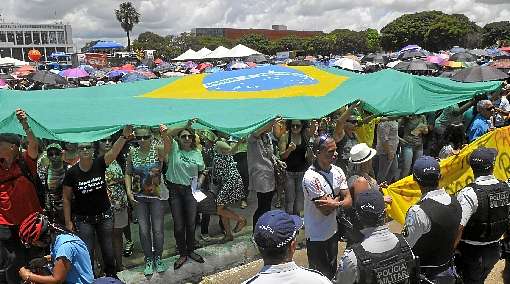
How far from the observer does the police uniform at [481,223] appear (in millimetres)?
3742

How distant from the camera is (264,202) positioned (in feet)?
19.5

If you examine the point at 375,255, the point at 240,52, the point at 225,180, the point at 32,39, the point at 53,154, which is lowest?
the point at 225,180

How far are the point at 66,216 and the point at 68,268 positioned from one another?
1.46m

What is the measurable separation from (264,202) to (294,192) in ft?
1.84

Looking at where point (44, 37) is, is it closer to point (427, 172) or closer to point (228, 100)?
point (228, 100)

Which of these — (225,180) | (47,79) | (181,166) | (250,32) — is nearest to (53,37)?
(250,32)

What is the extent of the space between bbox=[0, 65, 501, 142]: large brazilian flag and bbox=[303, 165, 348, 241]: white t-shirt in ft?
4.77

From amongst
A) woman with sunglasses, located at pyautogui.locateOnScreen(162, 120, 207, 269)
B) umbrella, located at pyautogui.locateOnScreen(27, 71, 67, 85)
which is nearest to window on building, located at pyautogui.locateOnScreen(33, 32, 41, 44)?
umbrella, located at pyautogui.locateOnScreen(27, 71, 67, 85)

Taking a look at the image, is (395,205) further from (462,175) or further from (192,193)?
(192,193)

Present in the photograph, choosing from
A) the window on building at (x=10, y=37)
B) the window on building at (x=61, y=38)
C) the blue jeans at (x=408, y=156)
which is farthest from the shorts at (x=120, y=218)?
→ the window on building at (x=61, y=38)

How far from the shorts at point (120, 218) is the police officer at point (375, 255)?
9.37 feet

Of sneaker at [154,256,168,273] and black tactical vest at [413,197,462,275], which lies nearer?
black tactical vest at [413,197,462,275]

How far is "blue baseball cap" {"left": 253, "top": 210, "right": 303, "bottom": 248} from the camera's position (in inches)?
95.0

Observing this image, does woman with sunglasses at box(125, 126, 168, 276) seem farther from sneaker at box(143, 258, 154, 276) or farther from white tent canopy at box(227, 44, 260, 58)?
white tent canopy at box(227, 44, 260, 58)
